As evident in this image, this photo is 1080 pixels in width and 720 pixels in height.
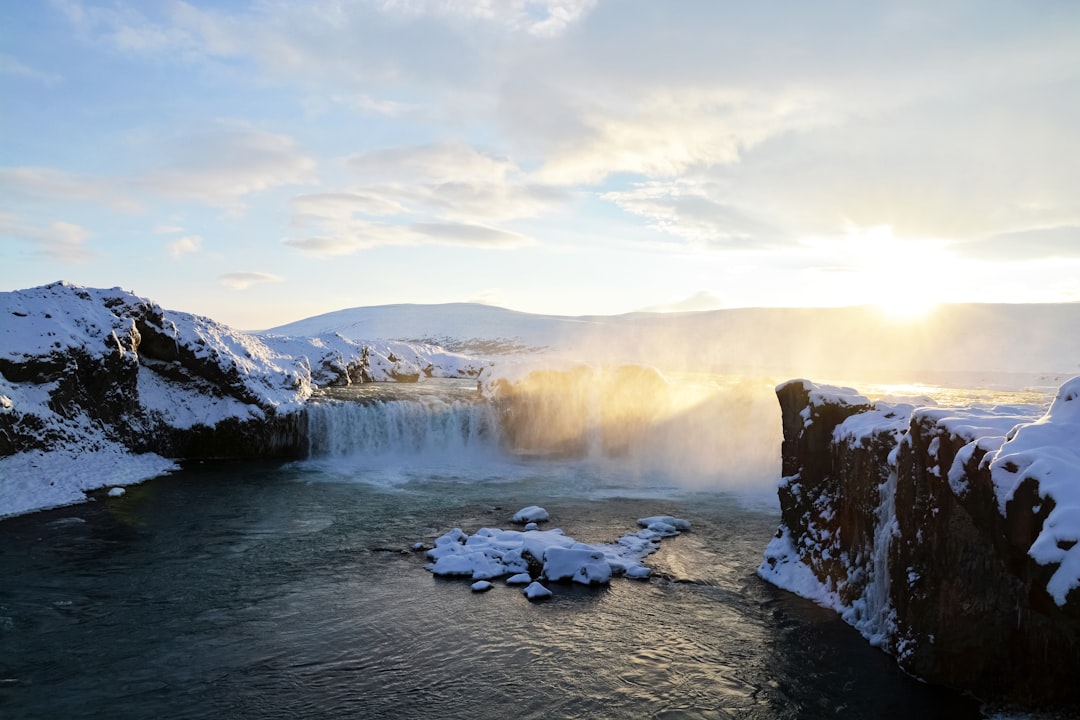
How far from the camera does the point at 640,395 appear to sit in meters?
37.8

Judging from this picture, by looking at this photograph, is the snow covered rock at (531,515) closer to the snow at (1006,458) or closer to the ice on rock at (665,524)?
the ice on rock at (665,524)

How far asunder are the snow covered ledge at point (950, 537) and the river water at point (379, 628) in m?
0.76

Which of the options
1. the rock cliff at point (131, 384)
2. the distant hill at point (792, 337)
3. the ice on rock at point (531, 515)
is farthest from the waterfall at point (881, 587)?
the distant hill at point (792, 337)

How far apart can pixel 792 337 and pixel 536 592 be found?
329 ft

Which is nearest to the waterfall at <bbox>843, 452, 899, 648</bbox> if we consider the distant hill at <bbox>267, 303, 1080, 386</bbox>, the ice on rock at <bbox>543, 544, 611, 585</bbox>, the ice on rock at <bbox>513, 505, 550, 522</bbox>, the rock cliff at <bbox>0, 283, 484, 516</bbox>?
the ice on rock at <bbox>543, 544, 611, 585</bbox>

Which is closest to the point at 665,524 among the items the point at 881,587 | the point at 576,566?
the point at 576,566

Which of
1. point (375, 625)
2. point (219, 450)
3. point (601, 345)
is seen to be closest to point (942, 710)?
point (375, 625)

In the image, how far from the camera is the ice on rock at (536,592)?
15.8 meters

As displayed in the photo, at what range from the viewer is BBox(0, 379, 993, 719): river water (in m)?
11.0

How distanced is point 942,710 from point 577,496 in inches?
651

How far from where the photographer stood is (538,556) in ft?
59.2

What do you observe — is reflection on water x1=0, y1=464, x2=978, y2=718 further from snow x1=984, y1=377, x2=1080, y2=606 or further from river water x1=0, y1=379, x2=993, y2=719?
snow x1=984, y1=377, x2=1080, y2=606

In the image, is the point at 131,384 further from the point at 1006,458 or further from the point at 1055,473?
the point at 1055,473

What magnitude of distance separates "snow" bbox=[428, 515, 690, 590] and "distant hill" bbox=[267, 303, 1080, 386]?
38.1m
